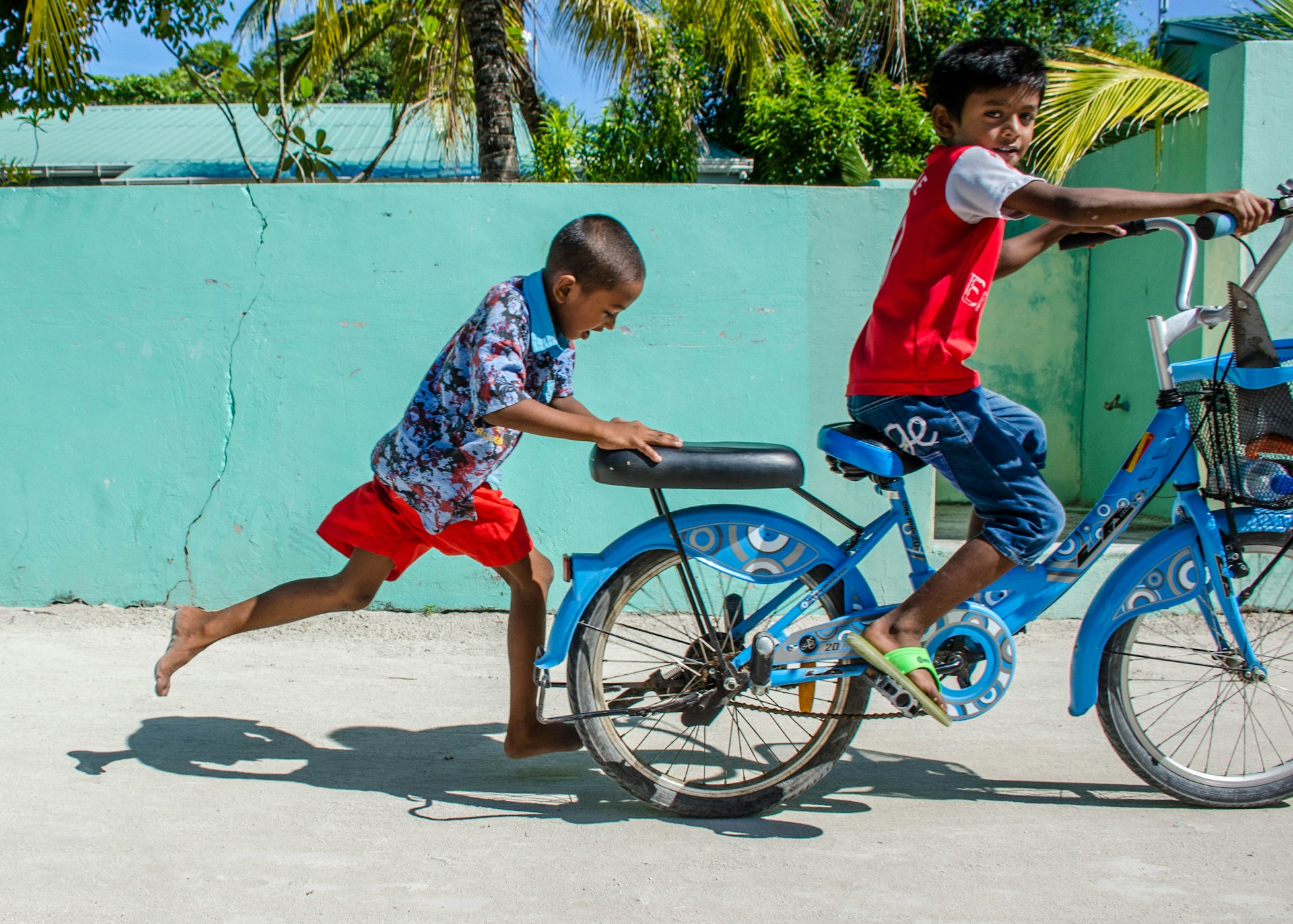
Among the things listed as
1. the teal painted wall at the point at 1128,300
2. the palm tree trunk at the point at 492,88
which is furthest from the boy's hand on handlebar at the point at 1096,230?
the palm tree trunk at the point at 492,88

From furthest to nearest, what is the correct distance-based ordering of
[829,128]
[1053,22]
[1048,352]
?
[1053,22] < [829,128] < [1048,352]

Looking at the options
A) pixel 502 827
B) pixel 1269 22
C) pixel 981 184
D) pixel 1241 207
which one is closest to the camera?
pixel 1241 207

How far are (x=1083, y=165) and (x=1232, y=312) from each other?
18.0ft

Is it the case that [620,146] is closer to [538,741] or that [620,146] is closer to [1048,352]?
[1048,352]

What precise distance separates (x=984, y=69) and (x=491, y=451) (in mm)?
1554

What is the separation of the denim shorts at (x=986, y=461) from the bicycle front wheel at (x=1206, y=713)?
1.46 feet

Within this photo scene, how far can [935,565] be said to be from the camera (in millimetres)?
4633

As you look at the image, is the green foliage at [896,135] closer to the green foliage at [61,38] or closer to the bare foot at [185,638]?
the green foliage at [61,38]

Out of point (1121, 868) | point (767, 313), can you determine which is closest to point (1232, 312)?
point (1121, 868)

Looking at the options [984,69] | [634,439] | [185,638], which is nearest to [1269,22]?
[984,69]

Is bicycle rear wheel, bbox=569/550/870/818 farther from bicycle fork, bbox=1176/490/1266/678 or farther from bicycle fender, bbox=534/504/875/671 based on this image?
bicycle fork, bbox=1176/490/1266/678

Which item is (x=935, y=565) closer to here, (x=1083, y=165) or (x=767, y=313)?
(x=767, y=313)

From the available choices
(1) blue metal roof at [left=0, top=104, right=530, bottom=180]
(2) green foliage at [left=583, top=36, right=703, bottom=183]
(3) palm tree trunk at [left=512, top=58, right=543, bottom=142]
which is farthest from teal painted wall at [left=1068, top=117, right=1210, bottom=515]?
(1) blue metal roof at [left=0, top=104, right=530, bottom=180]

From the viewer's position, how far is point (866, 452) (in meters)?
2.66
